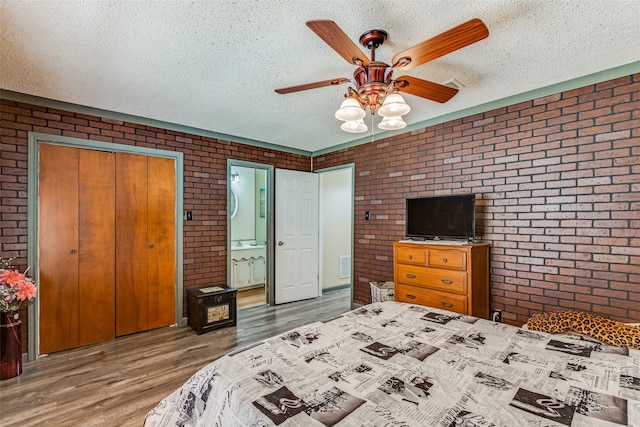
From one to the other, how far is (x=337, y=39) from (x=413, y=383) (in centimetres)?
167

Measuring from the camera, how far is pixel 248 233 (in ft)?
19.6

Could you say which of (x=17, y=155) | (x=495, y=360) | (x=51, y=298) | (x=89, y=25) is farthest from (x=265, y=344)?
(x=17, y=155)

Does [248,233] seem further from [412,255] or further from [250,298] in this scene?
[412,255]

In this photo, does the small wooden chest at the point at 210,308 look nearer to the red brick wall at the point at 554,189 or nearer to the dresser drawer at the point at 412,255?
the dresser drawer at the point at 412,255

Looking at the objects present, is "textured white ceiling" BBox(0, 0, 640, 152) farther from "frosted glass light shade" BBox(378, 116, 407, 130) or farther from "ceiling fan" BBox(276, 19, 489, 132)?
"frosted glass light shade" BBox(378, 116, 407, 130)

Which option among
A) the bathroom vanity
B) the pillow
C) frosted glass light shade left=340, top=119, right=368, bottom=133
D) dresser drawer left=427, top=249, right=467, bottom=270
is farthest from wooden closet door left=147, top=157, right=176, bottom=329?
the pillow

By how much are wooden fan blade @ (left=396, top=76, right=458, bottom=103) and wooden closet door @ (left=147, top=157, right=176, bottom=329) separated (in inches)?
119

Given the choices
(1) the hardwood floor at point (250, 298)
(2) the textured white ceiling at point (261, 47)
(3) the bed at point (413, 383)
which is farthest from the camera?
(1) the hardwood floor at point (250, 298)

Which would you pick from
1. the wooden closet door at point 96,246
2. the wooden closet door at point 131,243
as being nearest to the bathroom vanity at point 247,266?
the wooden closet door at point 131,243

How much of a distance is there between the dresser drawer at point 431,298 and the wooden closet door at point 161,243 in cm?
280

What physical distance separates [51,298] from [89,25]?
2686mm

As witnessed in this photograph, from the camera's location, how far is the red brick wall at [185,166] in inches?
112

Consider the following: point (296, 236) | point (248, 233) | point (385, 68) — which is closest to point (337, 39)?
point (385, 68)

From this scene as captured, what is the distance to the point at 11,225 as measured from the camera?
A: 2.84 meters
